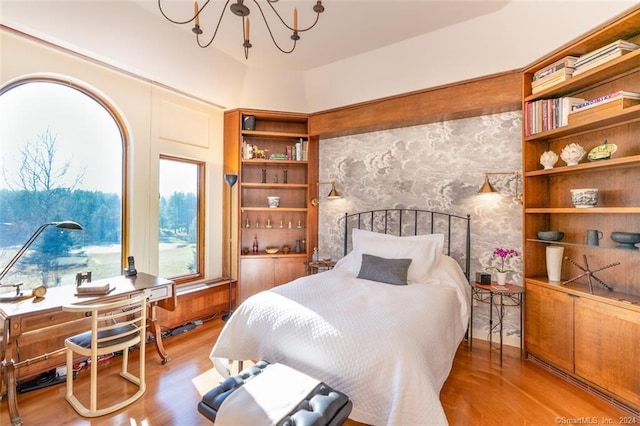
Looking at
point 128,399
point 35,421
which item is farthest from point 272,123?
point 35,421

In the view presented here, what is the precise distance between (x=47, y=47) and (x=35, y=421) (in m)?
2.91

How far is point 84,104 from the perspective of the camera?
2895mm

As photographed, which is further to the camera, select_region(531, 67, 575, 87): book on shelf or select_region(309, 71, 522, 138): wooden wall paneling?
select_region(309, 71, 522, 138): wooden wall paneling

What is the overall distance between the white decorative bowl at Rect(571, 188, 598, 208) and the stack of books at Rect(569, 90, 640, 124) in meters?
0.56

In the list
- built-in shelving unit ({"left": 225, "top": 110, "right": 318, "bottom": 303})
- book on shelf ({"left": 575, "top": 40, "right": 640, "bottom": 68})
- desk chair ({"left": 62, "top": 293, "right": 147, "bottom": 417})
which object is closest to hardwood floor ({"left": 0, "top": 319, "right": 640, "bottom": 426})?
desk chair ({"left": 62, "top": 293, "right": 147, "bottom": 417})

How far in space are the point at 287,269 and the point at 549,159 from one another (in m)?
3.20

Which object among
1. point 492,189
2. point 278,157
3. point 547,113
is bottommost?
point 492,189

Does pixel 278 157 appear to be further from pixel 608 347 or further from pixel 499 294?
pixel 608 347

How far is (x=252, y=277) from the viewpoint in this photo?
4043mm

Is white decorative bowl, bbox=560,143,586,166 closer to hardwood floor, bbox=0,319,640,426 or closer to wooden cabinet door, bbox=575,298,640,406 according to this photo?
wooden cabinet door, bbox=575,298,640,406

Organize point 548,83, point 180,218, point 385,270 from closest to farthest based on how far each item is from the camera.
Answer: point 548,83, point 385,270, point 180,218

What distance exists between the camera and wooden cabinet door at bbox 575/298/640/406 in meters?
2.02

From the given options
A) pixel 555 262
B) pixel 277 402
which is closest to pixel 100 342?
pixel 277 402

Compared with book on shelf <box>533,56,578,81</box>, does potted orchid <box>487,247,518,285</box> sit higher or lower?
lower
